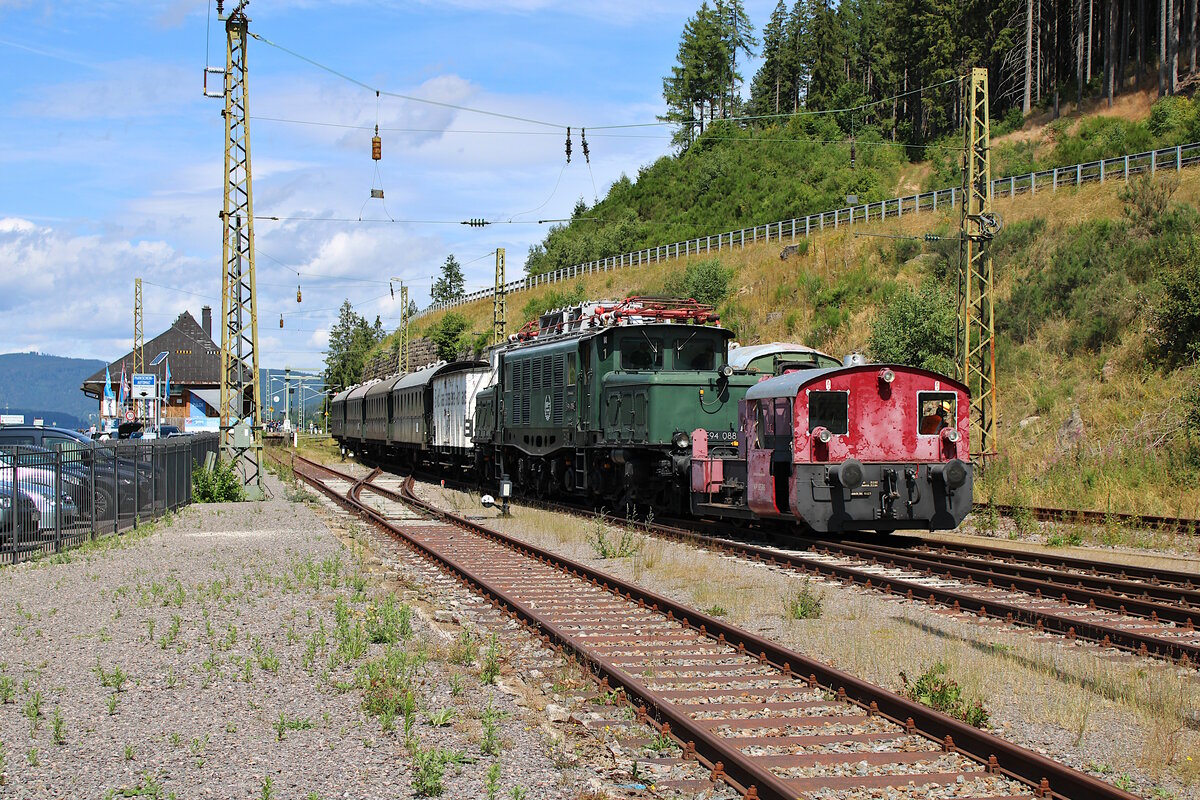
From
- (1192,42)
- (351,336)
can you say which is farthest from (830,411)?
(351,336)

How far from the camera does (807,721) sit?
7348 millimetres

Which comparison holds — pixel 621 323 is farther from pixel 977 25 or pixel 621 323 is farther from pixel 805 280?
pixel 977 25

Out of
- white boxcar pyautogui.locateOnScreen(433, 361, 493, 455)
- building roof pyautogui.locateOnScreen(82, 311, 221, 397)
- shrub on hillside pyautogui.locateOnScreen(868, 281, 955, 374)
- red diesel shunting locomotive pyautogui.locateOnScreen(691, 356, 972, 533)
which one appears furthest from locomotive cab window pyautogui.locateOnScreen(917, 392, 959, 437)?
building roof pyautogui.locateOnScreen(82, 311, 221, 397)

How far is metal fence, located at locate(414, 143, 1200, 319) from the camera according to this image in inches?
1731

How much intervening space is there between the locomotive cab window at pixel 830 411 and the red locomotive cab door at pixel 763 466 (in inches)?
32.0

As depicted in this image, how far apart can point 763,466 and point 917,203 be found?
129ft

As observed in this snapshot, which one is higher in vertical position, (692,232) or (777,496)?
(692,232)

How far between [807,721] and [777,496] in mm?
9745

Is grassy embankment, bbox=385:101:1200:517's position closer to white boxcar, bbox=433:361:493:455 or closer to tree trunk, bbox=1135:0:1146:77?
tree trunk, bbox=1135:0:1146:77

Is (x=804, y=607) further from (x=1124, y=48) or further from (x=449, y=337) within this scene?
(x=449, y=337)

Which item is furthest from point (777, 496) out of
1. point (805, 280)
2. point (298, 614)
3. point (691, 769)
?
point (805, 280)

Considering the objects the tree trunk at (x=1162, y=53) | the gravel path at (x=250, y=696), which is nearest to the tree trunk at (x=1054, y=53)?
the tree trunk at (x=1162, y=53)

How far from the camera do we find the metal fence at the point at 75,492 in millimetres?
16750

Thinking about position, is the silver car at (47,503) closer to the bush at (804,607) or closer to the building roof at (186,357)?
the bush at (804,607)
